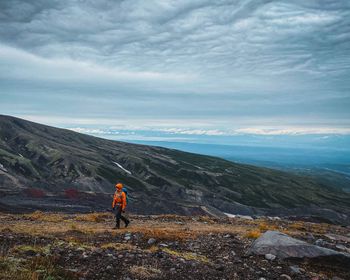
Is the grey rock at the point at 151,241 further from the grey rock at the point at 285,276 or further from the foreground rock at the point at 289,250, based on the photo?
the grey rock at the point at 285,276

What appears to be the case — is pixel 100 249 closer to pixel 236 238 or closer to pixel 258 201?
pixel 236 238

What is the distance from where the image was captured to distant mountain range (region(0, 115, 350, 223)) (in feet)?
277

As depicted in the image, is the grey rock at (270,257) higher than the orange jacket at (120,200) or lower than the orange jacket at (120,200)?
lower

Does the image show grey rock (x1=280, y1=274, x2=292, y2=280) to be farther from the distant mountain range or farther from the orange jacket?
the distant mountain range

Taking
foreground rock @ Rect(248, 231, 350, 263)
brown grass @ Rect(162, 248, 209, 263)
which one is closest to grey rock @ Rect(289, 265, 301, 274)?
foreground rock @ Rect(248, 231, 350, 263)

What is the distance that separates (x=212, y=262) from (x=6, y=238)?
332 inches

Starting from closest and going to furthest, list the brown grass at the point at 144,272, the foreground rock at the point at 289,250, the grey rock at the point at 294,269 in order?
the brown grass at the point at 144,272
the grey rock at the point at 294,269
the foreground rock at the point at 289,250

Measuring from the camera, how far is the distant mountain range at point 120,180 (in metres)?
84.6

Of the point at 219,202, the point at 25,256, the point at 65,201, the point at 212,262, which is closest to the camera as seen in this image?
the point at 25,256

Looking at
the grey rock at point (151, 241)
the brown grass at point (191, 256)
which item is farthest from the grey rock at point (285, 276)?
the grey rock at point (151, 241)

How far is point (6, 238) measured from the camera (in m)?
14.5

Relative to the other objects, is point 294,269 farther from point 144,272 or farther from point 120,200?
point 120,200

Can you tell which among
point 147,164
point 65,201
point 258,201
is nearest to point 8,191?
point 65,201

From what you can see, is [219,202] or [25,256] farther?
[219,202]
